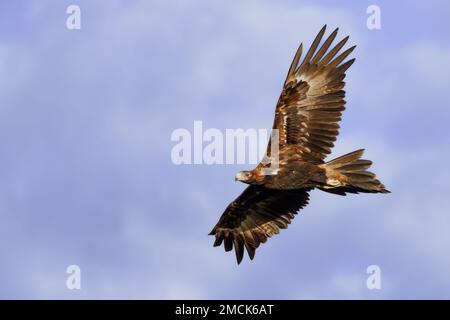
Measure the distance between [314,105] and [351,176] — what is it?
1.81 m

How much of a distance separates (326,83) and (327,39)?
1.01 meters

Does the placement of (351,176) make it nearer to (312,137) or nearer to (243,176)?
(312,137)

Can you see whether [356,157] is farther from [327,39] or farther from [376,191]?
[327,39]

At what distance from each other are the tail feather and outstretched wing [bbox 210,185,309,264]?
190cm

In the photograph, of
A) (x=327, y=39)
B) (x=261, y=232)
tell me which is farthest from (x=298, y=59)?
(x=261, y=232)

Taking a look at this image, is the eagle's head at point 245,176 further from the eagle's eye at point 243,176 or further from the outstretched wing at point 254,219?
the outstretched wing at point 254,219

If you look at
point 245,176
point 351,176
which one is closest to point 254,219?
point 245,176

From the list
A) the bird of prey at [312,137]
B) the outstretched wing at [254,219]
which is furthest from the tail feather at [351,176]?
the outstretched wing at [254,219]

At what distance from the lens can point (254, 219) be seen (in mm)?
22672

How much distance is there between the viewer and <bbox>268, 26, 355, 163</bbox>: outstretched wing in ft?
68.8

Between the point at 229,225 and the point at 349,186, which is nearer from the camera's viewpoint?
the point at 349,186

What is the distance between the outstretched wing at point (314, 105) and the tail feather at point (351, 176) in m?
0.48

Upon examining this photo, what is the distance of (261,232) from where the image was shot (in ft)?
74.4

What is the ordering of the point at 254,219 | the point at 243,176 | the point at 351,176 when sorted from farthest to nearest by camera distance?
the point at 254,219 → the point at 243,176 → the point at 351,176
